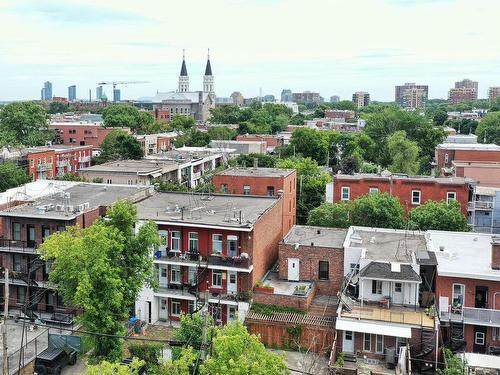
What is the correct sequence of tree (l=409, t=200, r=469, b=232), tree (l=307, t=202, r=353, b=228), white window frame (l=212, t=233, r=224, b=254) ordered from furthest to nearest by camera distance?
1. tree (l=307, t=202, r=353, b=228)
2. tree (l=409, t=200, r=469, b=232)
3. white window frame (l=212, t=233, r=224, b=254)

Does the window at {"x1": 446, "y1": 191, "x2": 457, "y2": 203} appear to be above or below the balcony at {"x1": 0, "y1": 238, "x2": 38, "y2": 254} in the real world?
above

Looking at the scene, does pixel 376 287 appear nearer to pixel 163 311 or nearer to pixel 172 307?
pixel 172 307

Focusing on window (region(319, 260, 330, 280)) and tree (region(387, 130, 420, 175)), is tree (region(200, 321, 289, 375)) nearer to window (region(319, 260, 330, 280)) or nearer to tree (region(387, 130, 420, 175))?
window (region(319, 260, 330, 280))

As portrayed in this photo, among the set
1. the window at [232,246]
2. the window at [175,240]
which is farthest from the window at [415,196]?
the window at [175,240]

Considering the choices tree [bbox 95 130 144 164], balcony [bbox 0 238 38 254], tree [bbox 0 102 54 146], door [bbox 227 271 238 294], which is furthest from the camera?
tree [bbox 0 102 54 146]

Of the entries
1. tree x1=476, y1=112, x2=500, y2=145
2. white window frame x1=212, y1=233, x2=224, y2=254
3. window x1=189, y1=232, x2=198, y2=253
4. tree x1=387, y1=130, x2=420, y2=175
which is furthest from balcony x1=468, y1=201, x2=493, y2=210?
tree x1=476, y1=112, x2=500, y2=145

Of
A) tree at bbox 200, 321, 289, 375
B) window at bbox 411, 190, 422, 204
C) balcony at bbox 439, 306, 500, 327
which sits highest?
window at bbox 411, 190, 422, 204
